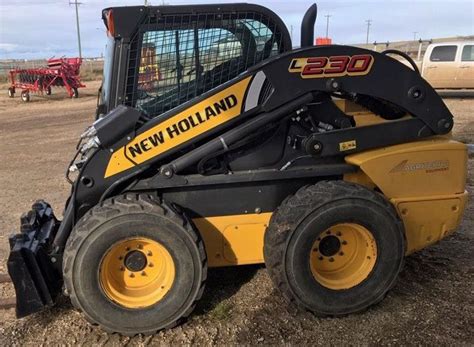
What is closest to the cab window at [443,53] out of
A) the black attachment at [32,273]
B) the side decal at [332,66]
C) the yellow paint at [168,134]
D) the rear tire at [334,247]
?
the side decal at [332,66]

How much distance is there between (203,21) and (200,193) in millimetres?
1249

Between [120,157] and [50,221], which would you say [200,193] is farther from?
[50,221]

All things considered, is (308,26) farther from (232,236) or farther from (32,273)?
(32,273)

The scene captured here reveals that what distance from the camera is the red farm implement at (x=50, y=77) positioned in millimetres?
22203

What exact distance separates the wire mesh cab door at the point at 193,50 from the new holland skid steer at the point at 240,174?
0.03ft

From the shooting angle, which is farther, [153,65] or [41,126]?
[41,126]

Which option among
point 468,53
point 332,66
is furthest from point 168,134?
point 468,53

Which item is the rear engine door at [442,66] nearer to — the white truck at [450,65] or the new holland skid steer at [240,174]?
the white truck at [450,65]

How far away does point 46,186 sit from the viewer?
7.70m

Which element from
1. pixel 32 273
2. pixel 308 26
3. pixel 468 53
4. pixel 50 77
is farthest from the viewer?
pixel 50 77

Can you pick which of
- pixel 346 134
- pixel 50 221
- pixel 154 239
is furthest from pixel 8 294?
pixel 346 134

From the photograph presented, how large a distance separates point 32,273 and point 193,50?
1931 millimetres

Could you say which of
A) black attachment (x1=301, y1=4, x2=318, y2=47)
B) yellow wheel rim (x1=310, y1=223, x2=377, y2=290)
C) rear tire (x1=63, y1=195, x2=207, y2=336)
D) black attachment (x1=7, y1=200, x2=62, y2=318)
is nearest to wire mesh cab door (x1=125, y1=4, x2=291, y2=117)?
black attachment (x1=301, y1=4, x2=318, y2=47)

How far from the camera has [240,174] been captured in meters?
3.68
